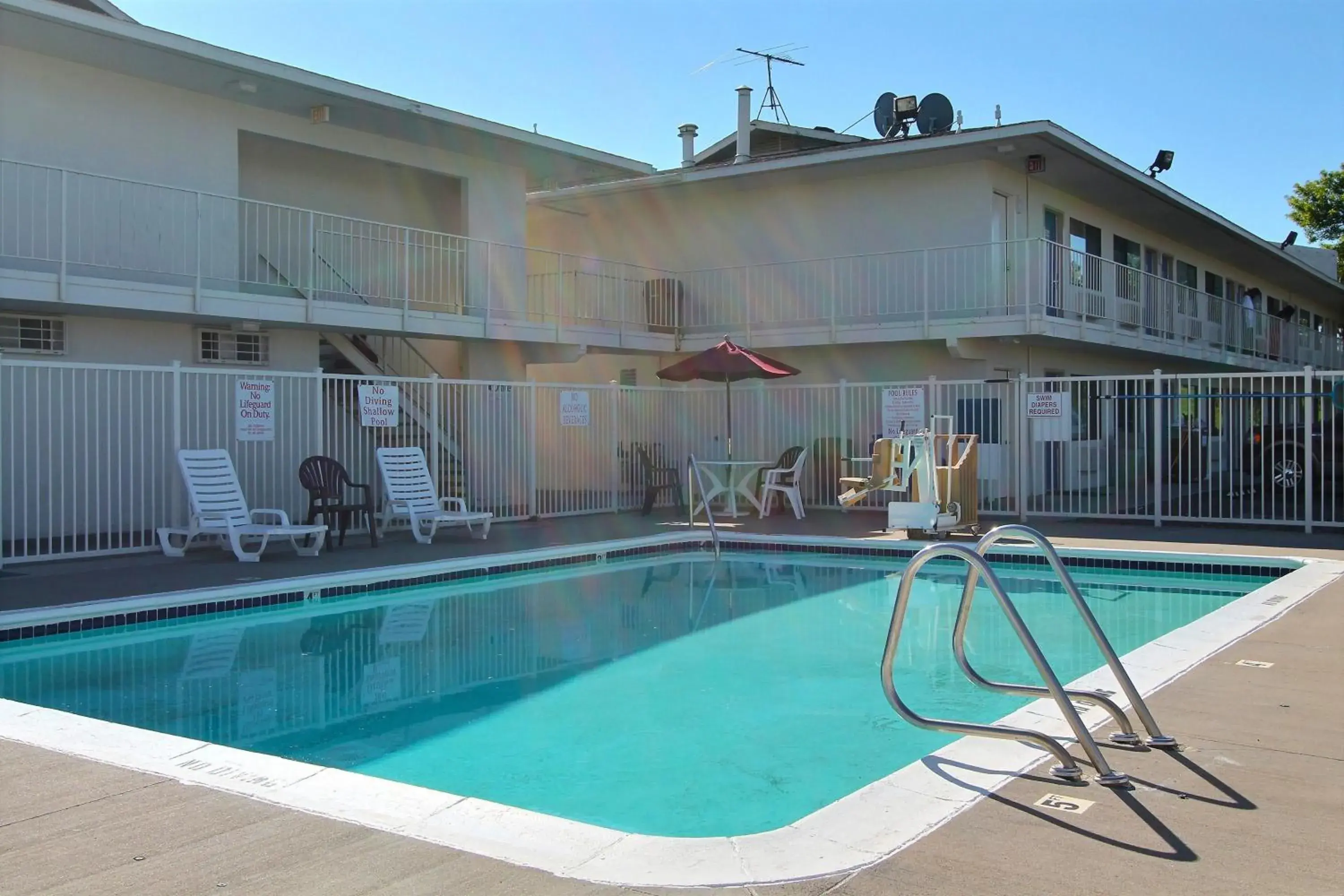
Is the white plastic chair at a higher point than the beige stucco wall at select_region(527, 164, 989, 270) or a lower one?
lower

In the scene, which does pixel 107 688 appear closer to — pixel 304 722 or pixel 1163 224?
pixel 304 722

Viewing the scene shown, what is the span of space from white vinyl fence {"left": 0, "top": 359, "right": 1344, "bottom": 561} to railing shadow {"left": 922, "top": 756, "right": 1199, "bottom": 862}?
889 centimetres

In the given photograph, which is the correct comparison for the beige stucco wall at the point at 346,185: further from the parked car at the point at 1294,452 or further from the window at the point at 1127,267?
the parked car at the point at 1294,452

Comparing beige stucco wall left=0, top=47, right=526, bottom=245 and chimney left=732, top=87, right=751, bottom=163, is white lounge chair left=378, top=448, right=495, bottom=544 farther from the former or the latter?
chimney left=732, top=87, right=751, bottom=163

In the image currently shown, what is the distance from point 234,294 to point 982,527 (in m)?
9.30

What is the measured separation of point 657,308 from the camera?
20.6 m

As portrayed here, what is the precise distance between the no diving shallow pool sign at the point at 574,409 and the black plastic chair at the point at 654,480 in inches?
50.5

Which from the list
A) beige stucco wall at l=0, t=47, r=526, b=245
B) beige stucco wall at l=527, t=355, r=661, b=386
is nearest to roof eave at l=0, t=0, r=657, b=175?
beige stucco wall at l=0, t=47, r=526, b=245

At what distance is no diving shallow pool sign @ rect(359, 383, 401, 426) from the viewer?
1348 cm

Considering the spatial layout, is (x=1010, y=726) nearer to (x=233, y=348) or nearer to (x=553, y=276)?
(x=233, y=348)

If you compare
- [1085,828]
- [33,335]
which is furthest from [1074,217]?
[1085,828]

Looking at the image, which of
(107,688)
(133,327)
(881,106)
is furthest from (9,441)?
(881,106)

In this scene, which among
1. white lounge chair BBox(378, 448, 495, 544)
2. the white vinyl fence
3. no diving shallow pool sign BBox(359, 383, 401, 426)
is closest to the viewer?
the white vinyl fence

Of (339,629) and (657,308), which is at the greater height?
(657,308)
